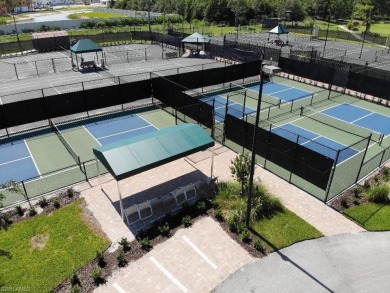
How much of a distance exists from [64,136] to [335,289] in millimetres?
17710

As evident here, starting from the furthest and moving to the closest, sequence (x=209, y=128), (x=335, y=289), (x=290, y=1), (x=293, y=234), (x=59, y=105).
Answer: (x=290, y=1)
(x=59, y=105)
(x=209, y=128)
(x=293, y=234)
(x=335, y=289)

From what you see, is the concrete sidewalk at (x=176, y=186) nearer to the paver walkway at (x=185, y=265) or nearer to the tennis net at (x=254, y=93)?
the paver walkway at (x=185, y=265)

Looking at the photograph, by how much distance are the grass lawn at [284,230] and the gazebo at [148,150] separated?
14.6ft

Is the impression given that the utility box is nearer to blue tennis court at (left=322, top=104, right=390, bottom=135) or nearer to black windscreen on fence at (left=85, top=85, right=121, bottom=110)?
black windscreen on fence at (left=85, top=85, right=121, bottom=110)

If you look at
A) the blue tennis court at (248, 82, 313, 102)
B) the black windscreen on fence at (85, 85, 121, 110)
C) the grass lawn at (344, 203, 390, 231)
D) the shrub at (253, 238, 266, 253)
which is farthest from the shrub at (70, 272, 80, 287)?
the blue tennis court at (248, 82, 313, 102)

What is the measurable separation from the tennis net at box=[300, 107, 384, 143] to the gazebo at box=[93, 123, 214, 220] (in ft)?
37.9

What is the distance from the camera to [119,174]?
40.7 ft

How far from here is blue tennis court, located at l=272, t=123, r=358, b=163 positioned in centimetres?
1792

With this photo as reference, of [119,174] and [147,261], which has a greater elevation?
[119,174]

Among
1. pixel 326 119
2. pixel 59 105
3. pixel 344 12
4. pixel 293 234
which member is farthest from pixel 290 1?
pixel 293 234

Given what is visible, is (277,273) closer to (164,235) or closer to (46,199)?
(164,235)

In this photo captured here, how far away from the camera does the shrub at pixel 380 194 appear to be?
1413 cm

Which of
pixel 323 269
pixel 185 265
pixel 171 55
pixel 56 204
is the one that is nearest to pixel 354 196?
pixel 323 269

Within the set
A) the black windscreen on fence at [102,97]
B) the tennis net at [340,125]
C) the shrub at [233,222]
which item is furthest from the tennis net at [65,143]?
the tennis net at [340,125]
